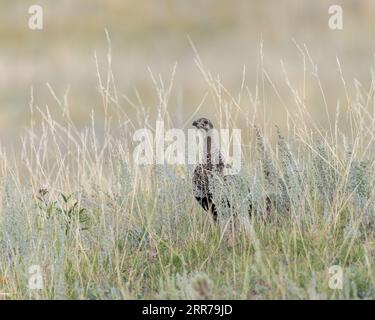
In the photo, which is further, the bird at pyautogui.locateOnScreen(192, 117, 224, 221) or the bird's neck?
the bird's neck

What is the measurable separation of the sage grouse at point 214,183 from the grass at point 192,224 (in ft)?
0.36

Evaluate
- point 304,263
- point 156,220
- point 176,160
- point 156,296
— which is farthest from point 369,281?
point 176,160

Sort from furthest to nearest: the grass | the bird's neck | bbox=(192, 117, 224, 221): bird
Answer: the bird's neck
bbox=(192, 117, 224, 221): bird
the grass

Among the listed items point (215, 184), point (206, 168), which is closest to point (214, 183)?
point (215, 184)

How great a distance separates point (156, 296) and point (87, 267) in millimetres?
765

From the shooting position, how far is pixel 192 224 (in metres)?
6.89

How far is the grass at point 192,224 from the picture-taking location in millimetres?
5883

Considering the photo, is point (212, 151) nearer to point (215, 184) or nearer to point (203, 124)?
point (203, 124)

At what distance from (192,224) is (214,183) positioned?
1.19ft

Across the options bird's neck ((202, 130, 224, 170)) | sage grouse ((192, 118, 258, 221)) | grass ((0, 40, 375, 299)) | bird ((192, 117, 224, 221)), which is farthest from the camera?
bird's neck ((202, 130, 224, 170))

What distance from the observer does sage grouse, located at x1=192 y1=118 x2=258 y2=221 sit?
6750mm

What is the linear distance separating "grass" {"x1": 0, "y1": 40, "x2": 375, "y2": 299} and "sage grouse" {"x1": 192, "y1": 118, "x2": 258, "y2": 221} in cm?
11
